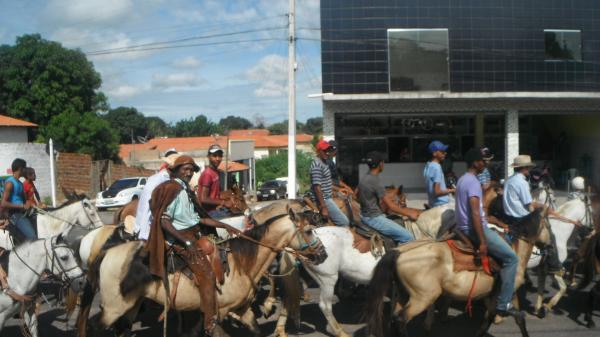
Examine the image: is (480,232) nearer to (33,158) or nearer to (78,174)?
(33,158)

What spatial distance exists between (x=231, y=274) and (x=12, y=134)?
111ft

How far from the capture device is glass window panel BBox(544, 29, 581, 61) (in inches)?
792

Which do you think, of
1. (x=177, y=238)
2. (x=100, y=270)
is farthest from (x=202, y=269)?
(x=100, y=270)

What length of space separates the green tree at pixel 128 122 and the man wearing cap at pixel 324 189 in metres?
83.2

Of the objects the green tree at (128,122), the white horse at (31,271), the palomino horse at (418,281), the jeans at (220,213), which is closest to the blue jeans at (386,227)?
the palomino horse at (418,281)

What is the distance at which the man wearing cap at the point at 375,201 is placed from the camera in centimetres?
741

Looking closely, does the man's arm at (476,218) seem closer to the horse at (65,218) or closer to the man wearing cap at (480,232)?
the man wearing cap at (480,232)

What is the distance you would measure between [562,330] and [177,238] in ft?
17.5


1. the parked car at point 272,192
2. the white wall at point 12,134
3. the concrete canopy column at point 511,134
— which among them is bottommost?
the parked car at point 272,192

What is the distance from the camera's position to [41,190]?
97.5 feet

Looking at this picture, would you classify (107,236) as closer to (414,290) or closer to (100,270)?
(100,270)

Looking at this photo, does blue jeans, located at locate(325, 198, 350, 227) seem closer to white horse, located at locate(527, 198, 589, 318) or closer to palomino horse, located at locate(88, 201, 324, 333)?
palomino horse, located at locate(88, 201, 324, 333)

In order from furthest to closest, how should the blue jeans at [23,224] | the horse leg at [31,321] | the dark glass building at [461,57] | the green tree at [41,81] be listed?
the green tree at [41,81] < the dark glass building at [461,57] < the blue jeans at [23,224] < the horse leg at [31,321]

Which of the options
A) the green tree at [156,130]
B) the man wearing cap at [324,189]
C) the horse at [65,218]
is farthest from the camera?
the green tree at [156,130]
